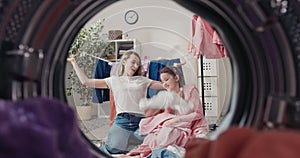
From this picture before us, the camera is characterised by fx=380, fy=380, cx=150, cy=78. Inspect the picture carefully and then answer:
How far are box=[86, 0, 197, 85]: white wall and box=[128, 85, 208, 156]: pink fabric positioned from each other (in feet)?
0.96

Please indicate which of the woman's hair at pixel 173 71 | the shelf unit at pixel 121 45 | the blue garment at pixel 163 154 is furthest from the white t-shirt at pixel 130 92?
the blue garment at pixel 163 154

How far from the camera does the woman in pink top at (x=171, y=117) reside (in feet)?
5.10

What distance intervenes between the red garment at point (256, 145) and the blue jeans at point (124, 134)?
139 centimetres

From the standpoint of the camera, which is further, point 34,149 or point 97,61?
point 97,61

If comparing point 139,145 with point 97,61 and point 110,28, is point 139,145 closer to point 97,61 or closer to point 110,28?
point 97,61

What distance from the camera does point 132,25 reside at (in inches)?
93.9

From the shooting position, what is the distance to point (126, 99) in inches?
71.6

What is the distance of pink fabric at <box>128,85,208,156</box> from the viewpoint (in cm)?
154

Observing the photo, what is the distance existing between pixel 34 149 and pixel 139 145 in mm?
1382

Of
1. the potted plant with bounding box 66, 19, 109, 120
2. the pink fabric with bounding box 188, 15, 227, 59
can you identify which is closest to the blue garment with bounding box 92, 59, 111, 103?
the potted plant with bounding box 66, 19, 109, 120

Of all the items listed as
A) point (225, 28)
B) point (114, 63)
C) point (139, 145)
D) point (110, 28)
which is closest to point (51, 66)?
point (225, 28)

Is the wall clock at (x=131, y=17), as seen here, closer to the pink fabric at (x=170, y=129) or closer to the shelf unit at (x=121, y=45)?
the shelf unit at (x=121, y=45)

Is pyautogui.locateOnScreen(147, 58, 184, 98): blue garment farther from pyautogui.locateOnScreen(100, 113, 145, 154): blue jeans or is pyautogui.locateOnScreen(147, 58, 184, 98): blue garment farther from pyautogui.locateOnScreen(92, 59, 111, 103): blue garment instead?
pyautogui.locateOnScreen(92, 59, 111, 103): blue garment

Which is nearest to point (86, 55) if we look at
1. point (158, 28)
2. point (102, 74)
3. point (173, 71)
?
point (102, 74)
